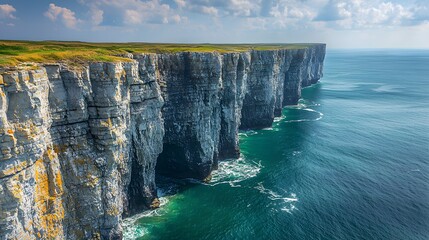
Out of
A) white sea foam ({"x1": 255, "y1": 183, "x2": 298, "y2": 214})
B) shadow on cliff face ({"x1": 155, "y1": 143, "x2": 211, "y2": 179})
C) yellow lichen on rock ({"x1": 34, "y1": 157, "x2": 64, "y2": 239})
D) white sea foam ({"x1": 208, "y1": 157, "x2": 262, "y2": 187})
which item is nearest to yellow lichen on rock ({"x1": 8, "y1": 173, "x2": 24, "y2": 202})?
yellow lichen on rock ({"x1": 34, "y1": 157, "x2": 64, "y2": 239})

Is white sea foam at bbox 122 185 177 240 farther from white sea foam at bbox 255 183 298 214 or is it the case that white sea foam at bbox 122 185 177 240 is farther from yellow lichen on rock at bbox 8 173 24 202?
yellow lichen on rock at bbox 8 173 24 202

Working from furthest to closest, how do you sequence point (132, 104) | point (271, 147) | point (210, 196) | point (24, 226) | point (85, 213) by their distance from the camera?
point (271, 147) < point (210, 196) < point (132, 104) < point (85, 213) < point (24, 226)

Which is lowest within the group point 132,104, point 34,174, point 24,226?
point 24,226

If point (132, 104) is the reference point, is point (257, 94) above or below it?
below

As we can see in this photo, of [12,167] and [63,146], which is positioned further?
[63,146]

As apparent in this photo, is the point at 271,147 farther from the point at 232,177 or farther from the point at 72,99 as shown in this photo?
the point at 72,99

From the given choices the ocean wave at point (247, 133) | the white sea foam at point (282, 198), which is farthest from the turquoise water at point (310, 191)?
the ocean wave at point (247, 133)

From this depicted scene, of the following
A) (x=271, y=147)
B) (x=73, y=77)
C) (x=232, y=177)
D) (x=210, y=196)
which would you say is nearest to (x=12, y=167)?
(x=73, y=77)
